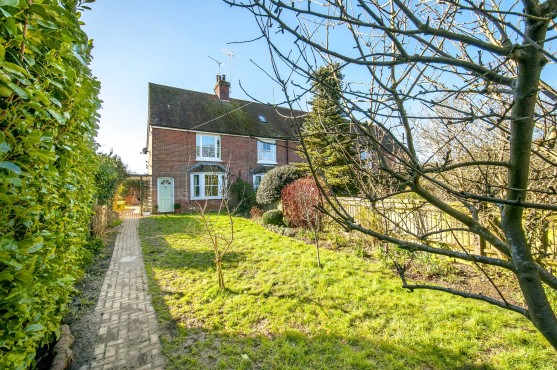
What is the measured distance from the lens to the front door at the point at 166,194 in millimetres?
17859

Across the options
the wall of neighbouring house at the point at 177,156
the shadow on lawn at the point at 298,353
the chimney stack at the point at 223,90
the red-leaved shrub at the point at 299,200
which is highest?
the chimney stack at the point at 223,90

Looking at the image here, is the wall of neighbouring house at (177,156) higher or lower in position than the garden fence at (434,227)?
higher

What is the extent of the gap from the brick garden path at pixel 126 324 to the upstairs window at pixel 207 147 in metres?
13.5

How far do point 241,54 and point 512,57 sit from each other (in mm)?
1427

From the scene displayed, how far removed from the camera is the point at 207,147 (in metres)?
19.6

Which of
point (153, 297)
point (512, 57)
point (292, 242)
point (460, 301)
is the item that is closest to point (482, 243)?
point (460, 301)

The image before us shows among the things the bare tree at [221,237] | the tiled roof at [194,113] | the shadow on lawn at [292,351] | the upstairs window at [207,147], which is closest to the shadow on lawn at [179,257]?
the bare tree at [221,237]

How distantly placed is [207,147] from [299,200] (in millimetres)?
11812

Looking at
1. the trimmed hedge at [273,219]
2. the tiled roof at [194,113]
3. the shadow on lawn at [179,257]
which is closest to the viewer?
the shadow on lawn at [179,257]

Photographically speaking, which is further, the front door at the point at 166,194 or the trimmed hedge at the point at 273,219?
the front door at the point at 166,194

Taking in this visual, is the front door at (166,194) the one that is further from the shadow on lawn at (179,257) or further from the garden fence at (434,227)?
the garden fence at (434,227)

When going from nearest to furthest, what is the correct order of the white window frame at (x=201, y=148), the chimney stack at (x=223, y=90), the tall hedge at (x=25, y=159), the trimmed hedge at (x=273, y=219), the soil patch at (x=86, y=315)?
1. the tall hedge at (x=25, y=159)
2. the soil patch at (x=86, y=315)
3. the trimmed hedge at (x=273, y=219)
4. the white window frame at (x=201, y=148)
5. the chimney stack at (x=223, y=90)

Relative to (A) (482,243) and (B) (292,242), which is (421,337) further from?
(B) (292,242)

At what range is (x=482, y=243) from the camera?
5.84 m
